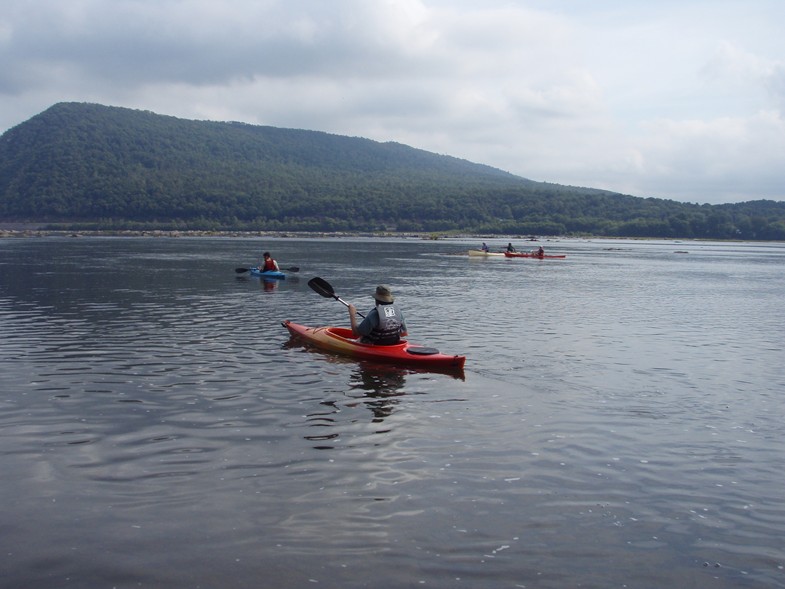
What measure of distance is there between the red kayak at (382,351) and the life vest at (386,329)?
6.7 inches

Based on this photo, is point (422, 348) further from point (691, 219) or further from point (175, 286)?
point (691, 219)

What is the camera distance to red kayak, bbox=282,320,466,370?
16672 millimetres

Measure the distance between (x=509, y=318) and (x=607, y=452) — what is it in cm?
1613

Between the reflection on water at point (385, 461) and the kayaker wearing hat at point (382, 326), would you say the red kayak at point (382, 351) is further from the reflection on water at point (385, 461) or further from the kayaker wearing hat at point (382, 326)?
the reflection on water at point (385, 461)

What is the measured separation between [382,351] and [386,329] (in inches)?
22.9

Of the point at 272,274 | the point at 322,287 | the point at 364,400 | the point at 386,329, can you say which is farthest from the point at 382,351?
the point at 272,274

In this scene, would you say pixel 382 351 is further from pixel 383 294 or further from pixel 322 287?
pixel 322 287

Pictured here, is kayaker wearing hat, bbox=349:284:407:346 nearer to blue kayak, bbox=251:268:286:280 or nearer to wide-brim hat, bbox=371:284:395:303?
wide-brim hat, bbox=371:284:395:303

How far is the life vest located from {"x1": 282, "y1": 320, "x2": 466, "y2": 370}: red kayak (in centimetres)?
17

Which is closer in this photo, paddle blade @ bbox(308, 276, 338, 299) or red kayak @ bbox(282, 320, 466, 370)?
red kayak @ bbox(282, 320, 466, 370)

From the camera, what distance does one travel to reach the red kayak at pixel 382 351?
16.7m

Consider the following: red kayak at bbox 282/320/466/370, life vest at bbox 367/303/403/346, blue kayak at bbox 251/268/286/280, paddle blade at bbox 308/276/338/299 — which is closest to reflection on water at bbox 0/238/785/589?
red kayak at bbox 282/320/466/370

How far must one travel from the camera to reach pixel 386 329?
1758cm

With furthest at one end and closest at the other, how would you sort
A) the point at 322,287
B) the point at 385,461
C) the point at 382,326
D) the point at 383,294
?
the point at 322,287, the point at 382,326, the point at 383,294, the point at 385,461
